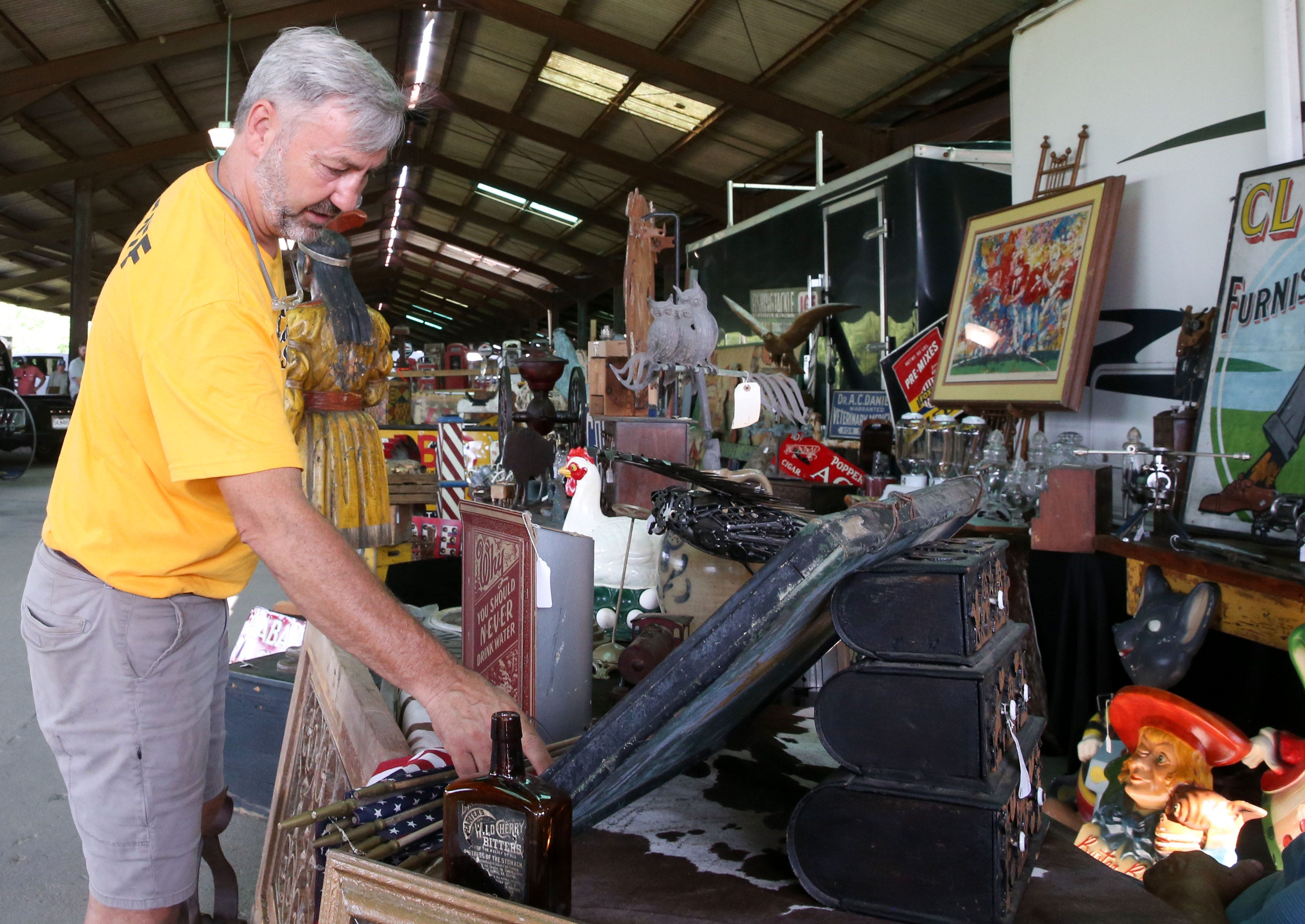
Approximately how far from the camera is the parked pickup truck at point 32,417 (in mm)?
10539

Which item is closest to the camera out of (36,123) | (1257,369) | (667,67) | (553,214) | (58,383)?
(1257,369)

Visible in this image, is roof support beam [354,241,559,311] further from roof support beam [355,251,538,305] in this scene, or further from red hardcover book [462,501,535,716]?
red hardcover book [462,501,535,716]

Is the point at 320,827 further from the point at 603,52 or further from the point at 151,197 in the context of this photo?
the point at 151,197

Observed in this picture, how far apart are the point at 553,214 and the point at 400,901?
15753mm

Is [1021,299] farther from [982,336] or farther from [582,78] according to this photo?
[582,78]

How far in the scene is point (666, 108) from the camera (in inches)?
380

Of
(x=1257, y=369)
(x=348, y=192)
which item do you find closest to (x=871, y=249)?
(x=1257, y=369)

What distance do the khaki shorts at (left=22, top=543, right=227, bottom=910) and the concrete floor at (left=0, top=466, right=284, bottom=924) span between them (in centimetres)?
115

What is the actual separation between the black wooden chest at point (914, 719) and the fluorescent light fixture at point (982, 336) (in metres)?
3.02

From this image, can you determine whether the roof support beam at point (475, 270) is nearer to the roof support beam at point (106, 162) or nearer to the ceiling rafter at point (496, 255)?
the ceiling rafter at point (496, 255)

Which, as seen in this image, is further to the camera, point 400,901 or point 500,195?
point 500,195

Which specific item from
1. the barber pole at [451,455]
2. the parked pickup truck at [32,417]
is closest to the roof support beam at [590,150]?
the parked pickup truck at [32,417]

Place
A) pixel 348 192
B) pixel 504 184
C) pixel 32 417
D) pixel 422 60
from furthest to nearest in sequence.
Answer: pixel 504 184, pixel 422 60, pixel 32 417, pixel 348 192

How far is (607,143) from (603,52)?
9.90ft
